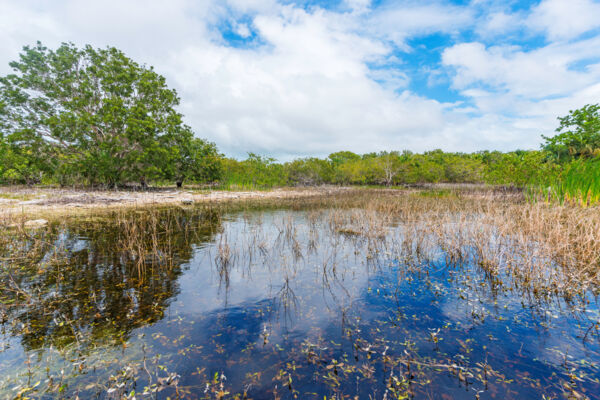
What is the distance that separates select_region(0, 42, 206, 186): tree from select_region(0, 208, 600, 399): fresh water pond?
1037 inches

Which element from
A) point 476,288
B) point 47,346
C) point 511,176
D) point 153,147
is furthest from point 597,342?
point 153,147

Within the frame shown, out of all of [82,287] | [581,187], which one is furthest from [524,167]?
[82,287]

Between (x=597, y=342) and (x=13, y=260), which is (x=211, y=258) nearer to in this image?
(x=13, y=260)

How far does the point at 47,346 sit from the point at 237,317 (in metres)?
3.40

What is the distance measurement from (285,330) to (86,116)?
3572 centimetres

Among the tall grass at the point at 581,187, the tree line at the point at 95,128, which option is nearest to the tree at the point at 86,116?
the tree line at the point at 95,128

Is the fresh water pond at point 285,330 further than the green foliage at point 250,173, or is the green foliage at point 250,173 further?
the green foliage at point 250,173

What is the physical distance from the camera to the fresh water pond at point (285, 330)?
12.4ft

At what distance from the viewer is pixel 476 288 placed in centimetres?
700

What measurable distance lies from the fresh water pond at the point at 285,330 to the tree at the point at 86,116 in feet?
86.5

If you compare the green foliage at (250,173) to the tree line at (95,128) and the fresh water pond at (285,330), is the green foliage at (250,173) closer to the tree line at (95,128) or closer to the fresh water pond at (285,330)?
the tree line at (95,128)

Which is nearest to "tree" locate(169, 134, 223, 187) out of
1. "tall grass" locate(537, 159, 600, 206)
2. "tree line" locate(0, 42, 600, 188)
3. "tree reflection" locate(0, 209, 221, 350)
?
"tree line" locate(0, 42, 600, 188)

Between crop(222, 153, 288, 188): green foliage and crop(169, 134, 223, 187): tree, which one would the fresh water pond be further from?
crop(222, 153, 288, 188): green foliage

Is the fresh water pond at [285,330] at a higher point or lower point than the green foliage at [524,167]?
lower
